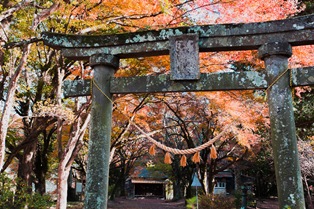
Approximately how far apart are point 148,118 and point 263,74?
42.5 ft

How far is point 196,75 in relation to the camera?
464cm

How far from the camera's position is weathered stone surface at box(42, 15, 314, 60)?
4512 mm

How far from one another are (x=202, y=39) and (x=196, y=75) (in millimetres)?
659

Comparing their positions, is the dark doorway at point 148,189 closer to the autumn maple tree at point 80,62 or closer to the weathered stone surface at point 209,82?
the autumn maple tree at point 80,62

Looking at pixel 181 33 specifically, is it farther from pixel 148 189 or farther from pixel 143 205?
pixel 148 189

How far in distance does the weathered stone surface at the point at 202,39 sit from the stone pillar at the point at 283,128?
Result: 0.65 ft

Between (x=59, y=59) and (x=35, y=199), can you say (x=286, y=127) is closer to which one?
(x=59, y=59)

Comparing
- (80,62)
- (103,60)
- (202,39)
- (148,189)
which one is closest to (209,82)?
(202,39)

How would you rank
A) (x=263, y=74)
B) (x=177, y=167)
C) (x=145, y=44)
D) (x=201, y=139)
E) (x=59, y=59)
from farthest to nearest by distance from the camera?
(x=177, y=167) < (x=201, y=139) < (x=59, y=59) < (x=145, y=44) < (x=263, y=74)

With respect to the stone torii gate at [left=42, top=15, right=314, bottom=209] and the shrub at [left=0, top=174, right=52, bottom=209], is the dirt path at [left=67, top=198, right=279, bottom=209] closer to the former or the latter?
the shrub at [left=0, top=174, right=52, bottom=209]

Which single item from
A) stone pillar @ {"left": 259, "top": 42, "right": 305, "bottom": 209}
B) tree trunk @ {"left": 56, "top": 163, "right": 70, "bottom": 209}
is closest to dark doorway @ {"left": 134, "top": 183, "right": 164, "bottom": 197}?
tree trunk @ {"left": 56, "top": 163, "right": 70, "bottom": 209}

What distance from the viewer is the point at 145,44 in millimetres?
4906

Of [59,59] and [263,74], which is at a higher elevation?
[59,59]

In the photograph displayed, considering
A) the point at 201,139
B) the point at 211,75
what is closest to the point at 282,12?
the point at 211,75
